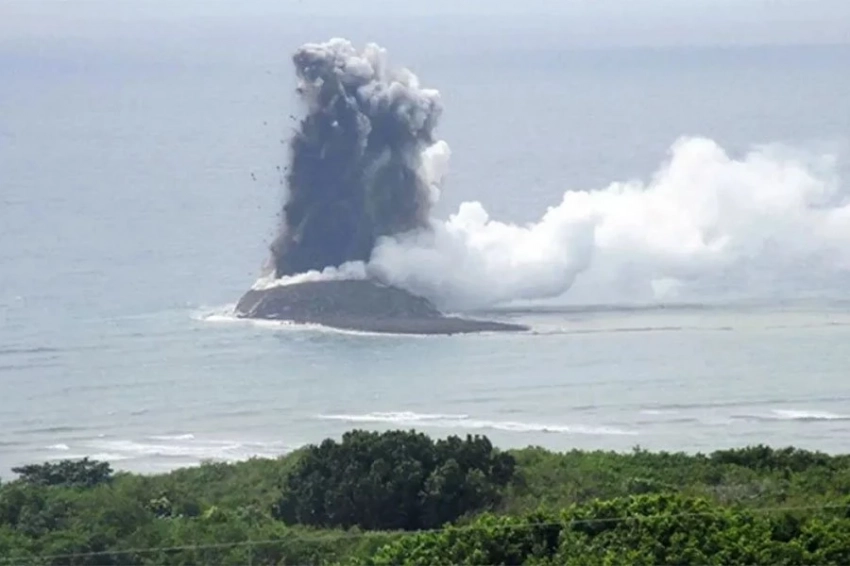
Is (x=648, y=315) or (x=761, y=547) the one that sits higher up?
(x=648, y=315)

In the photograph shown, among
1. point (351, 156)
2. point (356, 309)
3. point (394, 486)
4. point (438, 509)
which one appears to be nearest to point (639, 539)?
point (438, 509)

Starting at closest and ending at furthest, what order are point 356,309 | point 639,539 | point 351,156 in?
point 639,539, point 356,309, point 351,156

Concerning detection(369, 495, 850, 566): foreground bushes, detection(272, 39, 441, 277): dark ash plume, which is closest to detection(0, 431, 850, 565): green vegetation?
detection(369, 495, 850, 566): foreground bushes

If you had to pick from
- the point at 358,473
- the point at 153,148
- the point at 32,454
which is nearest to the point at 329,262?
the point at 32,454

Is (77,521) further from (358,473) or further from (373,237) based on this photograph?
(373,237)

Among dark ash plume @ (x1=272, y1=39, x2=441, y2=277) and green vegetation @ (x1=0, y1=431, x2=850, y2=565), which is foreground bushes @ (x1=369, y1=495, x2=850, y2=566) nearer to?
green vegetation @ (x1=0, y1=431, x2=850, y2=565)

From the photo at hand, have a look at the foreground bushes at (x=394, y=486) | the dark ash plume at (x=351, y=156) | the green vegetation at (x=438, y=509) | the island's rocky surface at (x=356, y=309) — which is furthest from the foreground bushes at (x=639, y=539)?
the dark ash plume at (x=351, y=156)

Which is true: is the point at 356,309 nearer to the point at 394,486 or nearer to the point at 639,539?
the point at 394,486
